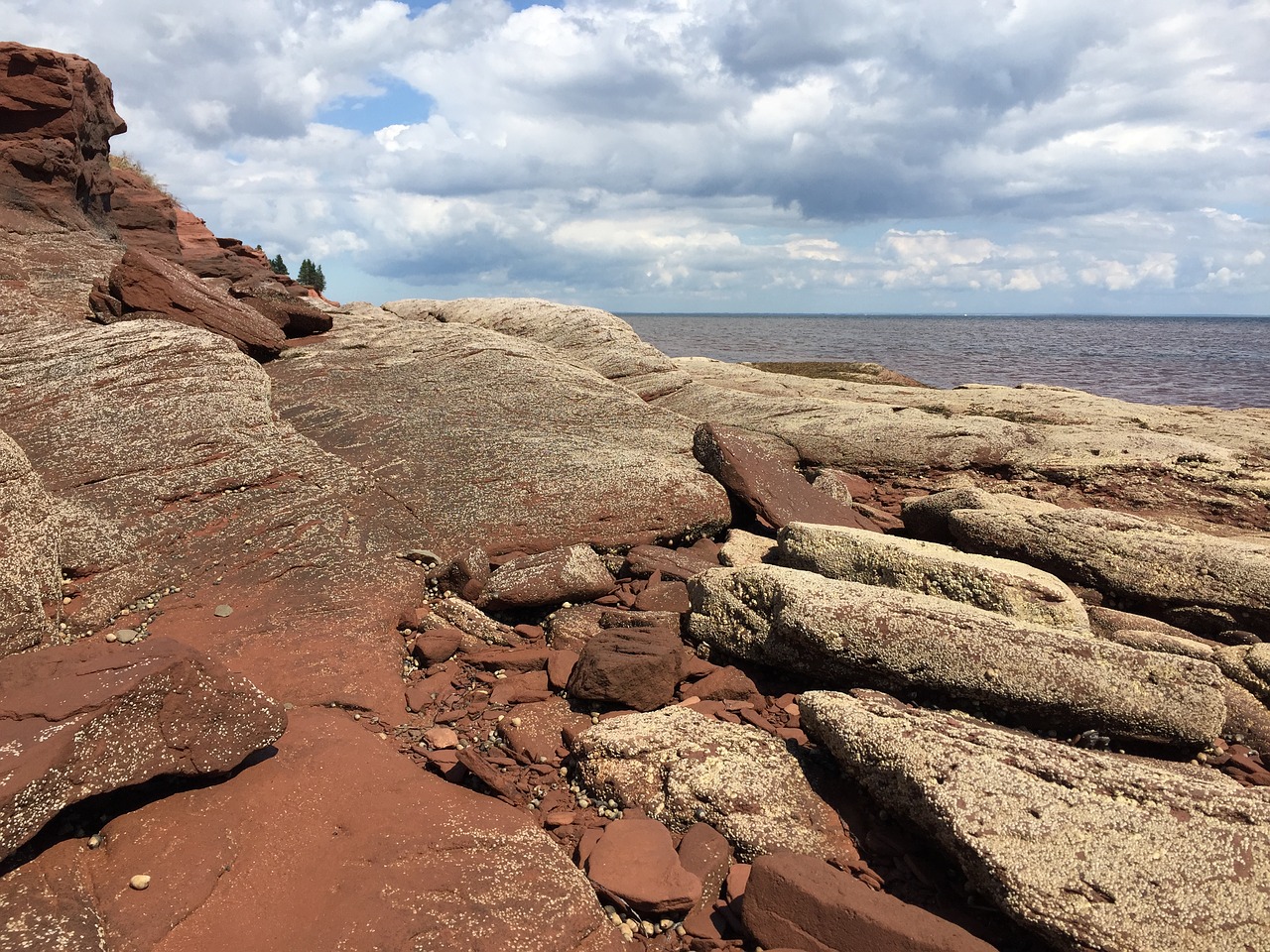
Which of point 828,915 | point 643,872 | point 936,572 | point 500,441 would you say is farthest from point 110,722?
point 936,572

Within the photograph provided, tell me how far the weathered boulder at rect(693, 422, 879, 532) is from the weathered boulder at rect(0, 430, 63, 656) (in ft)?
21.2

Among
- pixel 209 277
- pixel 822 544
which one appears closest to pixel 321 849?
pixel 822 544

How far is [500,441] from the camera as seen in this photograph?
9281mm

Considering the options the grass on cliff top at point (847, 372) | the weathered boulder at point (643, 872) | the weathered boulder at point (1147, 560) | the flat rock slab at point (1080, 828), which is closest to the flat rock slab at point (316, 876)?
the weathered boulder at point (643, 872)

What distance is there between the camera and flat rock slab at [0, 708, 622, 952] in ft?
11.0

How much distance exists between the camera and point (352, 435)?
926cm

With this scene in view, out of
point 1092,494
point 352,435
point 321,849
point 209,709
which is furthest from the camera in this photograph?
point 1092,494

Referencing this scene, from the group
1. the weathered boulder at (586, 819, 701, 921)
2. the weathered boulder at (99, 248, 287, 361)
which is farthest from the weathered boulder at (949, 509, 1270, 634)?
the weathered boulder at (99, 248, 287, 361)

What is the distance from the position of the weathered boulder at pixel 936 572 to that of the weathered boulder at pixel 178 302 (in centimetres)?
869

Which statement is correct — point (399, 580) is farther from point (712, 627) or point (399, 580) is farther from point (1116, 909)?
point (1116, 909)

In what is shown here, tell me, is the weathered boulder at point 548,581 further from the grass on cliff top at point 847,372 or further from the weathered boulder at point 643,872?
the grass on cliff top at point 847,372

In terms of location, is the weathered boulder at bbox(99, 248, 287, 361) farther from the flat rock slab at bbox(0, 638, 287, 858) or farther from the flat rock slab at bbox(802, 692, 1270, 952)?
the flat rock slab at bbox(802, 692, 1270, 952)

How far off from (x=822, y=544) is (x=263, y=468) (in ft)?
19.2

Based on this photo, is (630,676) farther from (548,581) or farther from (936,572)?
(936,572)
